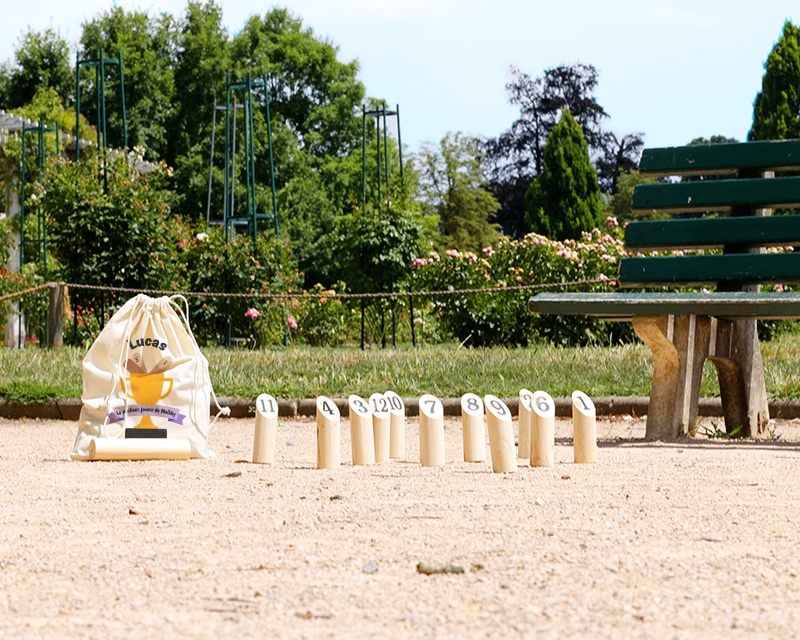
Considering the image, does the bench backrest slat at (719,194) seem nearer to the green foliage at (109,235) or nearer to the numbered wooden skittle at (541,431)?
the numbered wooden skittle at (541,431)

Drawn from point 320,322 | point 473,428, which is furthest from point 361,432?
point 320,322

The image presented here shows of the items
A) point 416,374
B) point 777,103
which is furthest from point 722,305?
point 777,103

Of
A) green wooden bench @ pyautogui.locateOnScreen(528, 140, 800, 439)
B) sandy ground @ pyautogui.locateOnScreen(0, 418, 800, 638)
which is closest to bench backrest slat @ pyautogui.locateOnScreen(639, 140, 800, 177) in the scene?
green wooden bench @ pyautogui.locateOnScreen(528, 140, 800, 439)

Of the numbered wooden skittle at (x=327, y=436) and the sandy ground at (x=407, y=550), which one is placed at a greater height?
the numbered wooden skittle at (x=327, y=436)

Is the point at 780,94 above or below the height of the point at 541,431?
above

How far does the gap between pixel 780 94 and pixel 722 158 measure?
66.8 feet

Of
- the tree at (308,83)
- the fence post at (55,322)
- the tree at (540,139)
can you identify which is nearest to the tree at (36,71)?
the tree at (308,83)

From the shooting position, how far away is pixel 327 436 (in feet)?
14.7

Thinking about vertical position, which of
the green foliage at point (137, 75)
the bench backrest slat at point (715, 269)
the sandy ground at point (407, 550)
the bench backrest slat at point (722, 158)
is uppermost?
the green foliage at point (137, 75)

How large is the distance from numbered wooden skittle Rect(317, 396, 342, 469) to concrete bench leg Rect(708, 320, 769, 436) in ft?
6.46

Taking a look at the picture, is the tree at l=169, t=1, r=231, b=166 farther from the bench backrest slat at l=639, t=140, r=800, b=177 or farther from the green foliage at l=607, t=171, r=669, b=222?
the bench backrest slat at l=639, t=140, r=800, b=177

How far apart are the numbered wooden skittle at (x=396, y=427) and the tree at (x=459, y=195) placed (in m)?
31.9

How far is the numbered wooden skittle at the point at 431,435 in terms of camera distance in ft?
14.7

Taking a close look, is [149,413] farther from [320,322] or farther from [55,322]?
[320,322]
